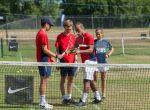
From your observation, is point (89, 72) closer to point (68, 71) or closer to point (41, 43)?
point (68, 71)

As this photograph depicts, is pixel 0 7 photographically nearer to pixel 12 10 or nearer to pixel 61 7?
pixel 12 10

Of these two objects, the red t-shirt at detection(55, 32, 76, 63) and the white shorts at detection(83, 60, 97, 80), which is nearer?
the white shorts at detection(83, 60, 97, 80)

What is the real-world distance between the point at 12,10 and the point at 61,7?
50.1ft

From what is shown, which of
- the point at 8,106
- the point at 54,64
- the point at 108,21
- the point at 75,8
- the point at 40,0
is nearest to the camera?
the point at 54,64

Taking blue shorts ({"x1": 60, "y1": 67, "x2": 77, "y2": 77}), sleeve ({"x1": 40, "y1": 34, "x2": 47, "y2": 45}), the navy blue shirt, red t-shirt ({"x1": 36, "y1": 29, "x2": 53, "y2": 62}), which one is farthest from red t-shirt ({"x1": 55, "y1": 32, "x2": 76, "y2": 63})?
the navy blue shirt

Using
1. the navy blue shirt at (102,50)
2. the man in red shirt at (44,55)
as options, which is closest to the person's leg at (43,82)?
the man in red shirt at (44,55)

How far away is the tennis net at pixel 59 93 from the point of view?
10.0m

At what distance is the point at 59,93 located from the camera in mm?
12023

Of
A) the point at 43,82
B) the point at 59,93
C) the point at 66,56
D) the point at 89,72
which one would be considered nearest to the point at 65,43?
the point at 66,56

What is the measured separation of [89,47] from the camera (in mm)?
10797

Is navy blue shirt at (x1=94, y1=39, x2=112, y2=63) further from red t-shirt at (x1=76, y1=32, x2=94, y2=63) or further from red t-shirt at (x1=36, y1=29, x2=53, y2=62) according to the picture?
red t-shirt at (x1=36, y1=29, x2=53, y2=62)

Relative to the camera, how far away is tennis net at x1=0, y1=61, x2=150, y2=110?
32.9 feet

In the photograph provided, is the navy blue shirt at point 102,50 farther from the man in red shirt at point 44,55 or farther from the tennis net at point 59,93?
the man in red shirt at point 44,55

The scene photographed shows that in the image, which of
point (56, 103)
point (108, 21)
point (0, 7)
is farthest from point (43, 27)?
point (0, 7)
